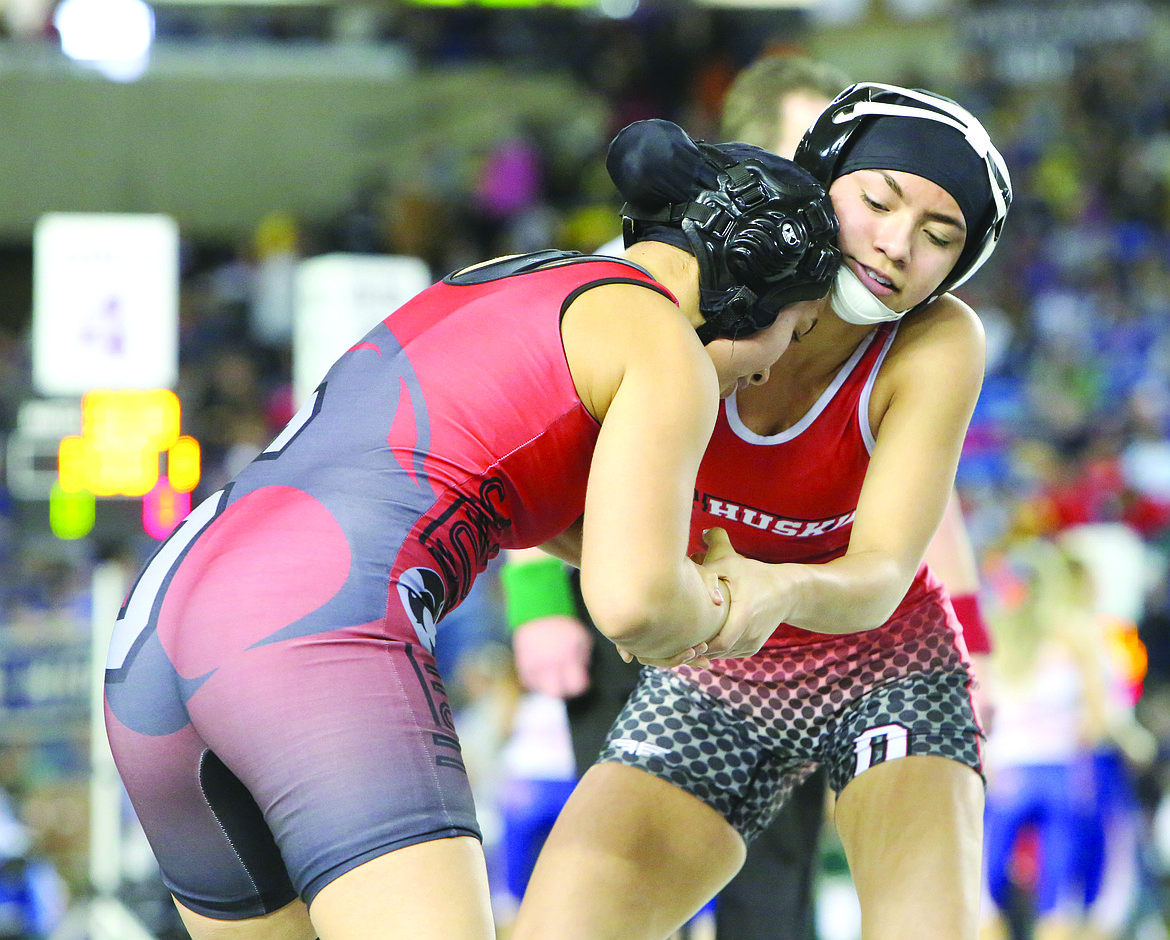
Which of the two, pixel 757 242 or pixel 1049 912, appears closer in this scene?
pixel 757 242

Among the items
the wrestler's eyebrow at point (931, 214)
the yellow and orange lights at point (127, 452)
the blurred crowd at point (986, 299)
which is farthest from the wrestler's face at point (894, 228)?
the yellow and orange lights at point (127, 452)

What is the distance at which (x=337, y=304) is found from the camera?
7.43m

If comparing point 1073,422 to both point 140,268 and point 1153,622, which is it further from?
point 140,268

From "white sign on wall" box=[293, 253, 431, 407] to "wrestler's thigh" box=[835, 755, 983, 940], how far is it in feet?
17.5

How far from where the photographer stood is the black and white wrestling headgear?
7.61 feet

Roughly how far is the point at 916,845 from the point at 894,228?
3.25ft

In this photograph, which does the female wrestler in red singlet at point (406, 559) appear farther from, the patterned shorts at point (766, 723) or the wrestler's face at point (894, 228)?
the patterned shorts at point (766, 723)

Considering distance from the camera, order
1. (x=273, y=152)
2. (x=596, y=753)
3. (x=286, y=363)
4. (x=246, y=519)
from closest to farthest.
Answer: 1. (x=246, y=519)
2. (x=596, y=753)
3. (x=286, y=363)
4. (x=273, y=152)

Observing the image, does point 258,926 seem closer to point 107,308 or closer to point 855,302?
point 855,302

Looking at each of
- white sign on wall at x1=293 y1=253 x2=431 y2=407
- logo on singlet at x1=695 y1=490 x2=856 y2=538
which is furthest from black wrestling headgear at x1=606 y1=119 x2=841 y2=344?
white sign on wall at x1=293 y1=253 x2=431 y2=407

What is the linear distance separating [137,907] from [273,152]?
921 cm

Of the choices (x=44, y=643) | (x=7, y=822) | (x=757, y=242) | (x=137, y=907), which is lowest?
(x=137, y=907)

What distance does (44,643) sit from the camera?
7.10m

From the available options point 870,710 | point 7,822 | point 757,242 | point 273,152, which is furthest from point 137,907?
point 273,152
